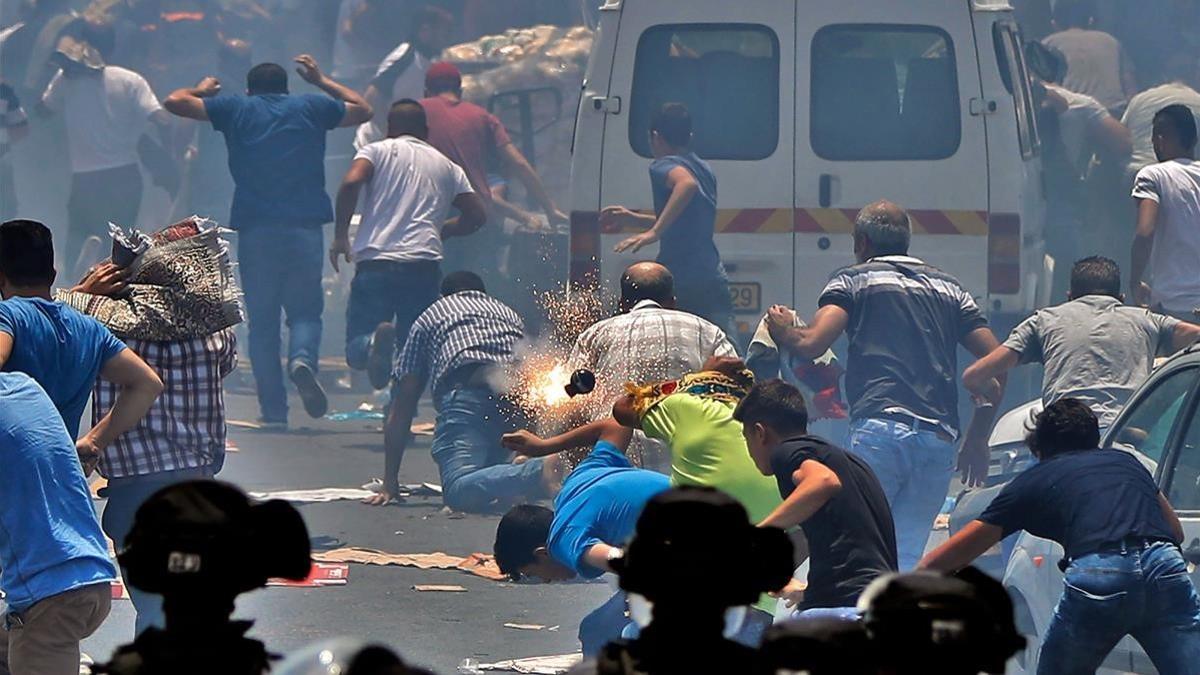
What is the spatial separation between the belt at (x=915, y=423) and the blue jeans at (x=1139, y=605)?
2.66 metres

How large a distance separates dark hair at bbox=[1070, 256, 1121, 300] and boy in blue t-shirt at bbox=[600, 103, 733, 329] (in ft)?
7.26

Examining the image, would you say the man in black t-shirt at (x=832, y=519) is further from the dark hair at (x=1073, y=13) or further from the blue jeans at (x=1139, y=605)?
the dark hair at (x=1073, y=13)

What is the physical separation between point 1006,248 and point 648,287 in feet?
10.2

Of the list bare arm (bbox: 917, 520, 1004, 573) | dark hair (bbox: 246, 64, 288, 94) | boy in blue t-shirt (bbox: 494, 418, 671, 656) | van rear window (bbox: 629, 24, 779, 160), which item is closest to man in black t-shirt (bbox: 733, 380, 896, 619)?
bare arm (bbox: 917, 520, 1004, 573)

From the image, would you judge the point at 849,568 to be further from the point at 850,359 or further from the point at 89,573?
the point at 850,359

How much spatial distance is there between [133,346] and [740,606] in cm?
433

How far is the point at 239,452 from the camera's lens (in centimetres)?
1081

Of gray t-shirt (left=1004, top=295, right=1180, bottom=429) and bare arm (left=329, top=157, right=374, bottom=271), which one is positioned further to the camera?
bare arm (left=329, top=157, right=374, bottom=271)

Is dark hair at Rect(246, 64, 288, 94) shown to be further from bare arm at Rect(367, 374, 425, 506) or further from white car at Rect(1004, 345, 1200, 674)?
white car at Rect(1004, 345, 1200, 674)

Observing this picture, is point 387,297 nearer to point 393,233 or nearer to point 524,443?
point 393,233

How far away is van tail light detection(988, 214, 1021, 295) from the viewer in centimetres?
995

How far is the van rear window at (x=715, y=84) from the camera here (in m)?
10.1

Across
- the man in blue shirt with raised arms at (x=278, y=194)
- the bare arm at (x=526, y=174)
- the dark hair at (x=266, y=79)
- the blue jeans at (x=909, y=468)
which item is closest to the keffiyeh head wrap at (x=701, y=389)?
the blue jeans at (x=909, y=468)

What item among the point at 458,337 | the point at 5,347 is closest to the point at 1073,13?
the point at 458,337
